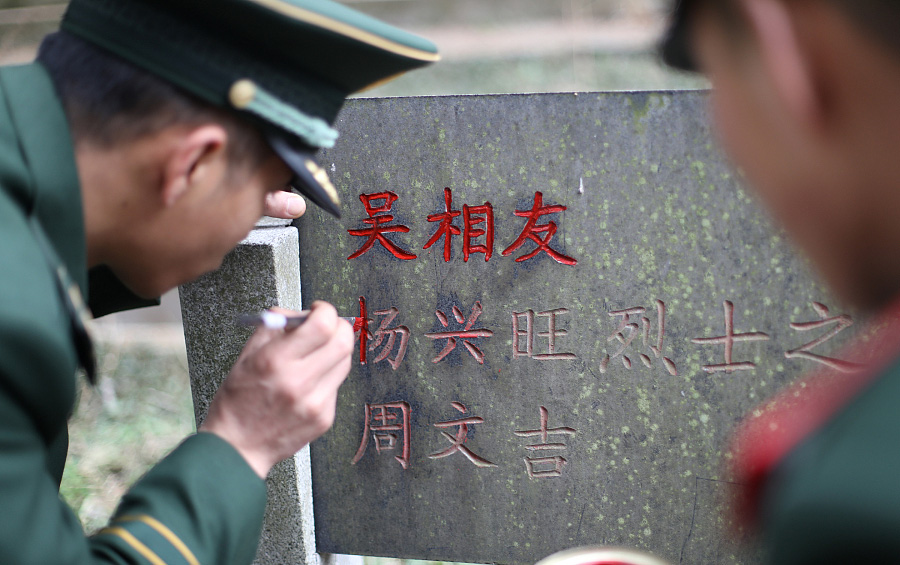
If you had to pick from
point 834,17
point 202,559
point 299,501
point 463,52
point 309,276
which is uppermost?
point 463,52

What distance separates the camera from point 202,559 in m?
1.16

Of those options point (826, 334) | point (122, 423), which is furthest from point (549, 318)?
point (122, 423)

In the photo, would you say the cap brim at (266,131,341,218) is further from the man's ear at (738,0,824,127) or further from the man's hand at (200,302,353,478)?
the man's ear at (738,0,824,127)

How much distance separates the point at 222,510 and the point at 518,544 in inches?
57.5

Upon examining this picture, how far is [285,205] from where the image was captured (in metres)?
2.09

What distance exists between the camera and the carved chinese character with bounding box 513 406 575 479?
2318mm

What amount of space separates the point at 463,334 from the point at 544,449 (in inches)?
19.6

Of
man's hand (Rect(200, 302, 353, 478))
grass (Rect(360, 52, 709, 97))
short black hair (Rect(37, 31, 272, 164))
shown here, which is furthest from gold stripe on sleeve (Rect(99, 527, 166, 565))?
grass (Rect(360, 52, 709, 97))

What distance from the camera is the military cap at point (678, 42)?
0.88 m

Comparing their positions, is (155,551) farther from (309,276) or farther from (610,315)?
(610,315)

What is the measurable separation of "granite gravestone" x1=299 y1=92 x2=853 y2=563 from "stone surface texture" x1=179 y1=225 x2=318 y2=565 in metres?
0.12

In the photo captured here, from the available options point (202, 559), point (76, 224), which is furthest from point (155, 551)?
point (76, 224)

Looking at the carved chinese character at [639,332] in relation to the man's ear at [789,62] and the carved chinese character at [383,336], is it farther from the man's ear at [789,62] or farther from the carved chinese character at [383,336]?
the man's ear at [789,62]

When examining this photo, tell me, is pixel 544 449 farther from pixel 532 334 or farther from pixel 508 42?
pixel 508 42
